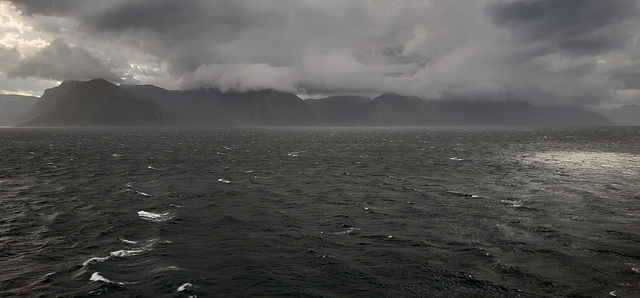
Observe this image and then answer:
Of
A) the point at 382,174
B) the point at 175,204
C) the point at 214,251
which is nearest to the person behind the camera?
the point at 214,251

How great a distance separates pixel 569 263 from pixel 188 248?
27292 millimetres

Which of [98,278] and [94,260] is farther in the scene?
[94,260]

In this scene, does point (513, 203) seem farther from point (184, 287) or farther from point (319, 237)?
point (184, 287)

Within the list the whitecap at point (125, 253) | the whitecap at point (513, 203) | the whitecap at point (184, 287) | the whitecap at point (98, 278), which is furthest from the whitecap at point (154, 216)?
the whitecap at point (513, 203)

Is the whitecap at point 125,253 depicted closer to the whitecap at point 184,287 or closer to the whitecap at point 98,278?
the whitecap at point 98,278

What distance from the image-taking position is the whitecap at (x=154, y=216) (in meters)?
35.8

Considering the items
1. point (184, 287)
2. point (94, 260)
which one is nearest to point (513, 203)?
point (184, 287)

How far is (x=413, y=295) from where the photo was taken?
20.5m

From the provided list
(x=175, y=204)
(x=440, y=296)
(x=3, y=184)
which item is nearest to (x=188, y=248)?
(x=175, y=204)

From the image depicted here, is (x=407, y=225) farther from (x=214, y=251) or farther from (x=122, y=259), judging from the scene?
(x=122, y=259)

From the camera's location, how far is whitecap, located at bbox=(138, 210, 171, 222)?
3575 centimetres

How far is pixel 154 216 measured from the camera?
1449 inches

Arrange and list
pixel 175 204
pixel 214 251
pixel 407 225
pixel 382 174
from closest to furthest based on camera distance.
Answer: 1. pixel 214 251
2. pixel 407 225
3. pixel 175 204
4. pixel 382 174

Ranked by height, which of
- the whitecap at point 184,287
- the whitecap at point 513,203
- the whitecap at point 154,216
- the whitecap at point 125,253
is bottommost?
the whitecap at point 125,253
